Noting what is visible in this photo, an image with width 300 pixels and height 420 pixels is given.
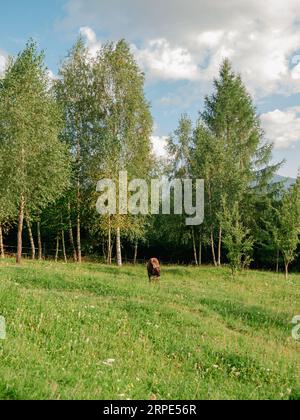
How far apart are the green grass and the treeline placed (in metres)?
15.1

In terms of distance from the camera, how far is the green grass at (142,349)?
22.4ft

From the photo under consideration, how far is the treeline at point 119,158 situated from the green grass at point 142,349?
15.1 meters

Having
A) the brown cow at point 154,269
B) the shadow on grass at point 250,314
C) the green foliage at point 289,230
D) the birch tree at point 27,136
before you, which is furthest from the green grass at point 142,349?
the green foliage at point 289,230

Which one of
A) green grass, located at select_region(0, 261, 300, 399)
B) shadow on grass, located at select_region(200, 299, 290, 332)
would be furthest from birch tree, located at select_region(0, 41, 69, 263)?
shadow on grass, located at select_region(200, 299, 290, 332)

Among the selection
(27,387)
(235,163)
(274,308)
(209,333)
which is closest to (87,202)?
(235,163)

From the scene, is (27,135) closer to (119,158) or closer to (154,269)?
(119,158)

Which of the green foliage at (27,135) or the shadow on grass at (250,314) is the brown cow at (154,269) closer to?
the shadow on grass at (250,314)

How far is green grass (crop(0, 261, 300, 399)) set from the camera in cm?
684

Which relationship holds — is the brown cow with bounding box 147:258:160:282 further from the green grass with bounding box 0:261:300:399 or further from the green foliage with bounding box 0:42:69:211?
the green foliage with bounding box 0:42:69:211

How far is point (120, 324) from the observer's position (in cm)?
1139

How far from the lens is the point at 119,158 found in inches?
1422

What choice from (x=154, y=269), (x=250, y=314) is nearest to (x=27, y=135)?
(x=154, y=269)
